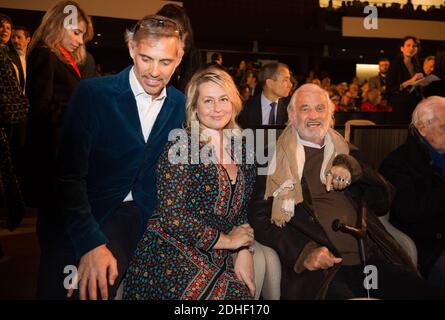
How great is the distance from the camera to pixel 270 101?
4.11 metres

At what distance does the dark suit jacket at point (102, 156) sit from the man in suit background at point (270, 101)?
2.09 metres

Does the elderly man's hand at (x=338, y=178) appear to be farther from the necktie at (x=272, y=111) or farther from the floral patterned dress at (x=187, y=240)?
the necktie at (x=272, y=111)

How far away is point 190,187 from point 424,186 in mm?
1203

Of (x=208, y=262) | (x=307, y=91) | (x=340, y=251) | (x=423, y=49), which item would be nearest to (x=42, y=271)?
(x=208, y=262)

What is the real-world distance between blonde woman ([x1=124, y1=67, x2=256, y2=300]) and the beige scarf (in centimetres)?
17

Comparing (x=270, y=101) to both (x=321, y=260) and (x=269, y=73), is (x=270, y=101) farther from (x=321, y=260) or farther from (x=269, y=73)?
(x=321, y=260)

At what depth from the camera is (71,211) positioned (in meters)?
1.82

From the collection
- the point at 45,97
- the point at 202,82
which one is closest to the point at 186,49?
the point at 202,82

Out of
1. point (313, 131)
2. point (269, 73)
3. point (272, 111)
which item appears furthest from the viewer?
point (269, 73)

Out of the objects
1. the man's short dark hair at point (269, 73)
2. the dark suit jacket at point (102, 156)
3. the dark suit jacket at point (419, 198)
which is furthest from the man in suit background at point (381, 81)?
the dark suit jacket at point (102, 156)

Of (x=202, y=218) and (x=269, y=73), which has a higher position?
(x=269, y=73)

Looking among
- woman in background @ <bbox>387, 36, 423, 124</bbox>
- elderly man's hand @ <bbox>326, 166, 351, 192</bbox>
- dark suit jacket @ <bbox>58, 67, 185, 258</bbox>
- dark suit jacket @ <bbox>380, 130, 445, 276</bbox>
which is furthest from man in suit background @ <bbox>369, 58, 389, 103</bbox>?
dark suit jacket @ <bbox>58, 67, 185, 258</bbox>

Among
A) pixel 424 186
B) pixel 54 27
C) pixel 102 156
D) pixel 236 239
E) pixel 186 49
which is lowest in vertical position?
pixel 236 239

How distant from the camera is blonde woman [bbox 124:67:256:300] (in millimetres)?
1882
